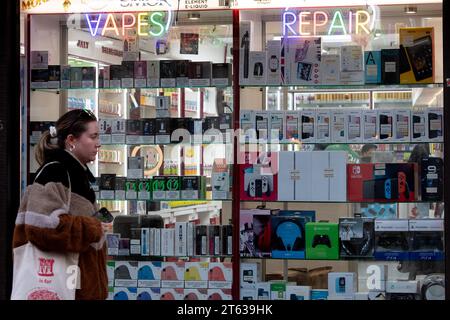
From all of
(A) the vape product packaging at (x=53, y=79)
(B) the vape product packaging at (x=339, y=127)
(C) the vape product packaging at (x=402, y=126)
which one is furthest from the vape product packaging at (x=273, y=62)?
(A) the vape product packaging at (x=53, y=79)

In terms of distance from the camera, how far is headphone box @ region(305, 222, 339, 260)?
22.0ft

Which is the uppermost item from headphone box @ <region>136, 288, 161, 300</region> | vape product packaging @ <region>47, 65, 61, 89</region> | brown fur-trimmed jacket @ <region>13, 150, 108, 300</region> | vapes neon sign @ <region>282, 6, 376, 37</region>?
vapes neon sign @ <region>282, 6, 376, 37</region>

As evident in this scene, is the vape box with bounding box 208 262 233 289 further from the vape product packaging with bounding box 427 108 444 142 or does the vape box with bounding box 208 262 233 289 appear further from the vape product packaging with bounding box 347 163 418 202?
the vape product packaging with bounding box 427 108 444 142

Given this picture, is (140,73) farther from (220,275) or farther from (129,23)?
(220,275)

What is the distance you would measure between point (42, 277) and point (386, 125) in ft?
11.0

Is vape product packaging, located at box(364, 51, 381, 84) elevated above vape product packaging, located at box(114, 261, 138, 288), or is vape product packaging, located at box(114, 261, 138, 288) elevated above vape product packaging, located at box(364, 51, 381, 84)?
vape product packaging, located at box(364, 51, 381, 84)

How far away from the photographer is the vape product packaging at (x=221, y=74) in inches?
269

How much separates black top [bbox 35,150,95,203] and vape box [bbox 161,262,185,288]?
99.3 inches

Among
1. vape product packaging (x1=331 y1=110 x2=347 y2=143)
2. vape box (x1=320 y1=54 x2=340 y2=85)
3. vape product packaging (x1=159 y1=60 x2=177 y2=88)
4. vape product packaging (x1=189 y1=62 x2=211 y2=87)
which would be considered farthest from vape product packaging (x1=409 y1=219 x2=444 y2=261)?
vape product packaging (x1=159 y1=60 x2=177 y2=88)

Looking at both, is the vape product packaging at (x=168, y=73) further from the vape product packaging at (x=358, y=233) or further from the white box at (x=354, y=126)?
the vape product packaging at (x=358, y=233)

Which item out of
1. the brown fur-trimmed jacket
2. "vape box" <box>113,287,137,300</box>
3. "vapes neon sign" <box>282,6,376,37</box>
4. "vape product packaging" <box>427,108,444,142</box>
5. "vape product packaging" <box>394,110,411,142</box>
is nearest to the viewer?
the brown fur-trimmed jacket

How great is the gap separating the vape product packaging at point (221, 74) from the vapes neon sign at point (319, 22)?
0.54 metres
